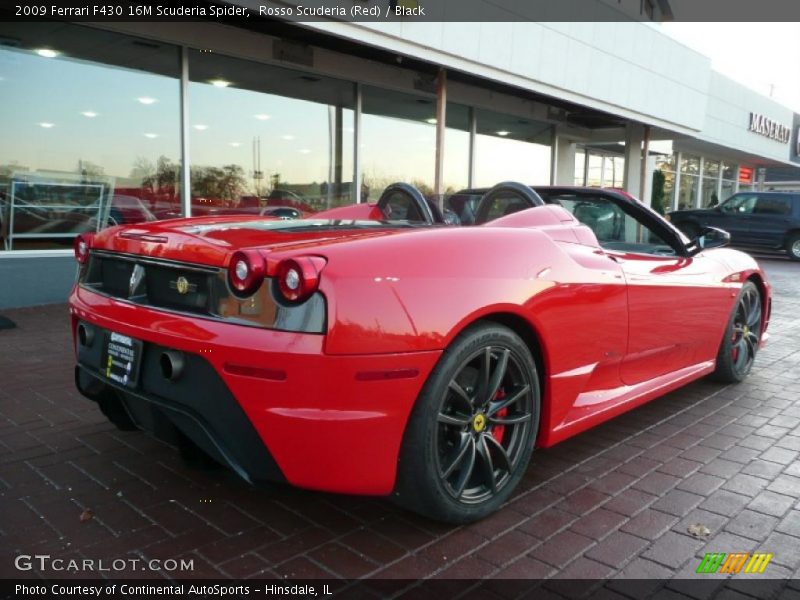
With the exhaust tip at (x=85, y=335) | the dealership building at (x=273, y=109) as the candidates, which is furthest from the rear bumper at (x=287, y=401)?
the dealership building at (x=273, y=109)

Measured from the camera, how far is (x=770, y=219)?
17.2 m

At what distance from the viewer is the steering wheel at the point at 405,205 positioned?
3646mm

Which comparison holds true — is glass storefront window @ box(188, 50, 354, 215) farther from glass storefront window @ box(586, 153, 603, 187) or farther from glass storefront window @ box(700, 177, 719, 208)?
glass storefront window @ box(700, 177, 719, 208)

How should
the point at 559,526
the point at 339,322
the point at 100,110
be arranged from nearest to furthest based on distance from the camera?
the point at 339,322 < the point at 559,526 < the point at 100,110

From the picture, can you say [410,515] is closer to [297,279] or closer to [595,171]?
[297,279]

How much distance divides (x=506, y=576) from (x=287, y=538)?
0.80 metres

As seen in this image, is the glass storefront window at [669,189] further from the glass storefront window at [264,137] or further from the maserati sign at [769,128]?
the glass storefront window at [264,137]

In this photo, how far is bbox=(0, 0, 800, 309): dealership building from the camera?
7289 mm

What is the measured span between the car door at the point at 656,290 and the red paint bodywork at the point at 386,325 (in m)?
0.04

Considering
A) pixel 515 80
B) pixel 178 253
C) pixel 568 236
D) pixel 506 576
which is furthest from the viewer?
pixel 515 80

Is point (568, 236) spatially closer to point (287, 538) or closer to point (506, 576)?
point (506, 576)

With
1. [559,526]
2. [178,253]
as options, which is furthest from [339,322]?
[559,526]

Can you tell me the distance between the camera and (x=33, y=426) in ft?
11.3

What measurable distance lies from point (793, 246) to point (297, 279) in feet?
60.7
